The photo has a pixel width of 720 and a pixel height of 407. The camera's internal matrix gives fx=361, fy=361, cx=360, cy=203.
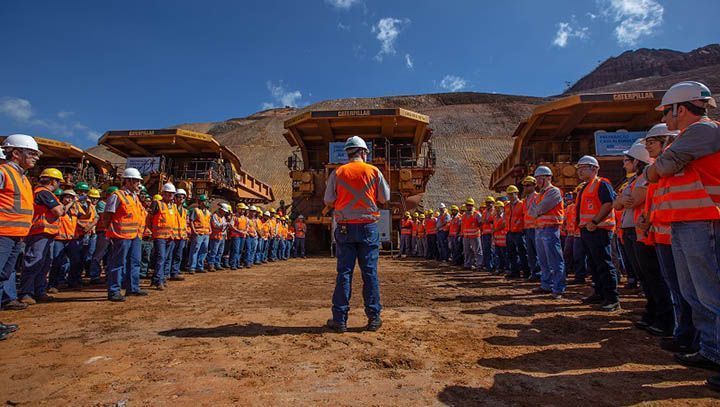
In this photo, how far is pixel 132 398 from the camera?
5.59 feet

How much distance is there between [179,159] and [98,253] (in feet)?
34.8

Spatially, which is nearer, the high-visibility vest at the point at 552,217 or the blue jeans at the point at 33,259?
the blue jeans at the point at 33,259

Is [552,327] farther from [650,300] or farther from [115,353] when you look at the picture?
[115,353]

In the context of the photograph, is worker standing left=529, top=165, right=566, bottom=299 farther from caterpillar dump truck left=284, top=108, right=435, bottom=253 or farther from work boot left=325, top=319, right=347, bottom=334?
caterpillar dump truck left=284, top=108, right=435, bottom=253

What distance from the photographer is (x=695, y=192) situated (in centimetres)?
203

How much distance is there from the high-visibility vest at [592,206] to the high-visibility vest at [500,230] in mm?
2928

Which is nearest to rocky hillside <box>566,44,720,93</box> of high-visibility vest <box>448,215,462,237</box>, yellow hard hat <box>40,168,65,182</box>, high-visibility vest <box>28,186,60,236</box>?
high-visibility vest <box>448,215,462,237</box>

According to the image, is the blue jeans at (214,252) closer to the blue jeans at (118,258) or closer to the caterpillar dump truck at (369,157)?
the blue jeans at (118,258)

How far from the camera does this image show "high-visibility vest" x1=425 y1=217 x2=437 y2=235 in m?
12.3

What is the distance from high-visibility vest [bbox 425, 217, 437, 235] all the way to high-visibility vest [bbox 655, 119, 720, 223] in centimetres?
1014

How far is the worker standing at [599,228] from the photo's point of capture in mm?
3828

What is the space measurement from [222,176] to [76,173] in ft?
16.7

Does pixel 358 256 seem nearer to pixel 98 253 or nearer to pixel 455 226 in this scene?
pixel 98 253

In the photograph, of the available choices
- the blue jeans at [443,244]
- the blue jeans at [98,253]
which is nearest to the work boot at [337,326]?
the blue jeans at [98,253]
